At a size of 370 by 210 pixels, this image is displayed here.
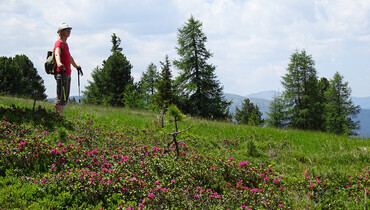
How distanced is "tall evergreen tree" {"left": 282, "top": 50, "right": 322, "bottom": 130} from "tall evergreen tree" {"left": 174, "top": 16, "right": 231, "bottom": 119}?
51.9ft

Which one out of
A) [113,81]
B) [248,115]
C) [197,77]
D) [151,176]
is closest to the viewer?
[151,176]

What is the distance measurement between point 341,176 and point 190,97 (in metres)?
28.9

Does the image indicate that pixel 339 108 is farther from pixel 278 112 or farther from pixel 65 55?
pixel 65 55

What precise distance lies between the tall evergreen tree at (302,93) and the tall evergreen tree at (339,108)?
430 cm

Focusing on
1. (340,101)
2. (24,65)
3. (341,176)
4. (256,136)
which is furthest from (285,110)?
(24,65)

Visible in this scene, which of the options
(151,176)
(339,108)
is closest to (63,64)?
(151,176)

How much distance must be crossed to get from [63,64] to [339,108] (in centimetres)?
5511

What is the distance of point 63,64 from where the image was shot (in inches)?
352

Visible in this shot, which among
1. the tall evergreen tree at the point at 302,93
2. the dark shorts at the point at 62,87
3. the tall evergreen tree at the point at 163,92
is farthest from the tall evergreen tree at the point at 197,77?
the dark shorts at the point at 62,87

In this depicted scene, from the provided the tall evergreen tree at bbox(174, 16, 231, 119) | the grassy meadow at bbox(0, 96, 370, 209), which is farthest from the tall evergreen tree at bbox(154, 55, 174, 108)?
the grassy meadow at bbox(0, 96, 370, 209)

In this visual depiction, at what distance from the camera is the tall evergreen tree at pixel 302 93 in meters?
43.3

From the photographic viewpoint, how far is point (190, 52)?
111 feet

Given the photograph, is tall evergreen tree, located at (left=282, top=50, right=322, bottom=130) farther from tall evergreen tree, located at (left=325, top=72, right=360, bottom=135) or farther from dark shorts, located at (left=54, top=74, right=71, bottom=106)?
dark shorts, located at (left=54, top=74, right=71, bottom=106)

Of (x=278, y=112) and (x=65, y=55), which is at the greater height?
(x=65, y=55)
